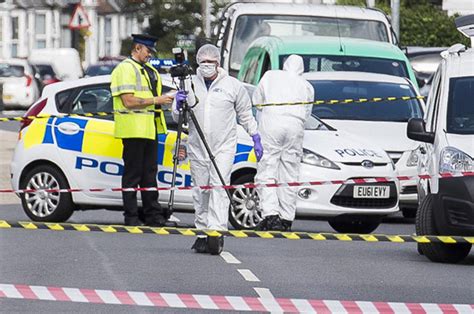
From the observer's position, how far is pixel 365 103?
61.8 ft

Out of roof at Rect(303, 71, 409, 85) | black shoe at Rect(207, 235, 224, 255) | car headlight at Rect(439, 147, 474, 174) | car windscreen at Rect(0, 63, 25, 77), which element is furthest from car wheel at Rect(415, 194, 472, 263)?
car windscreen at Rect(0, 63, 25, 77)

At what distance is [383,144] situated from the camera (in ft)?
57.9

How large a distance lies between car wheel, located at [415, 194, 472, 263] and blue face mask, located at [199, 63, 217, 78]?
79.9 inches

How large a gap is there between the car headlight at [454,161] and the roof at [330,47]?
25.4 feet

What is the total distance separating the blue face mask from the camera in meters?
13.9

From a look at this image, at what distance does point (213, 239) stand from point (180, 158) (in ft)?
6.87

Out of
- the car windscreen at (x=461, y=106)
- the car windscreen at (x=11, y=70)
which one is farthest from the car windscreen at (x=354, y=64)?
the car windscreen at (x=11, y=70)

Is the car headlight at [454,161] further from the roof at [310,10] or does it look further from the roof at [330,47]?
the roof at [310,10]

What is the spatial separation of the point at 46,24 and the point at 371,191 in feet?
198

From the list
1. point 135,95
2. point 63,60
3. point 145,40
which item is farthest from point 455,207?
point 63,60

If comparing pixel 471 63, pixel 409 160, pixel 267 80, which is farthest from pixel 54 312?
pixel 409 160

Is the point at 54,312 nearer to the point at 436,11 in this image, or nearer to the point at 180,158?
the point at 180,158

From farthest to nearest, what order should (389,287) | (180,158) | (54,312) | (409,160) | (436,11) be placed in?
1. (436,11)
2. (409,160)
3. (180,158)
4. (389,287)
5. (54,312)

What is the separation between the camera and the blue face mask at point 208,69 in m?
13.9
